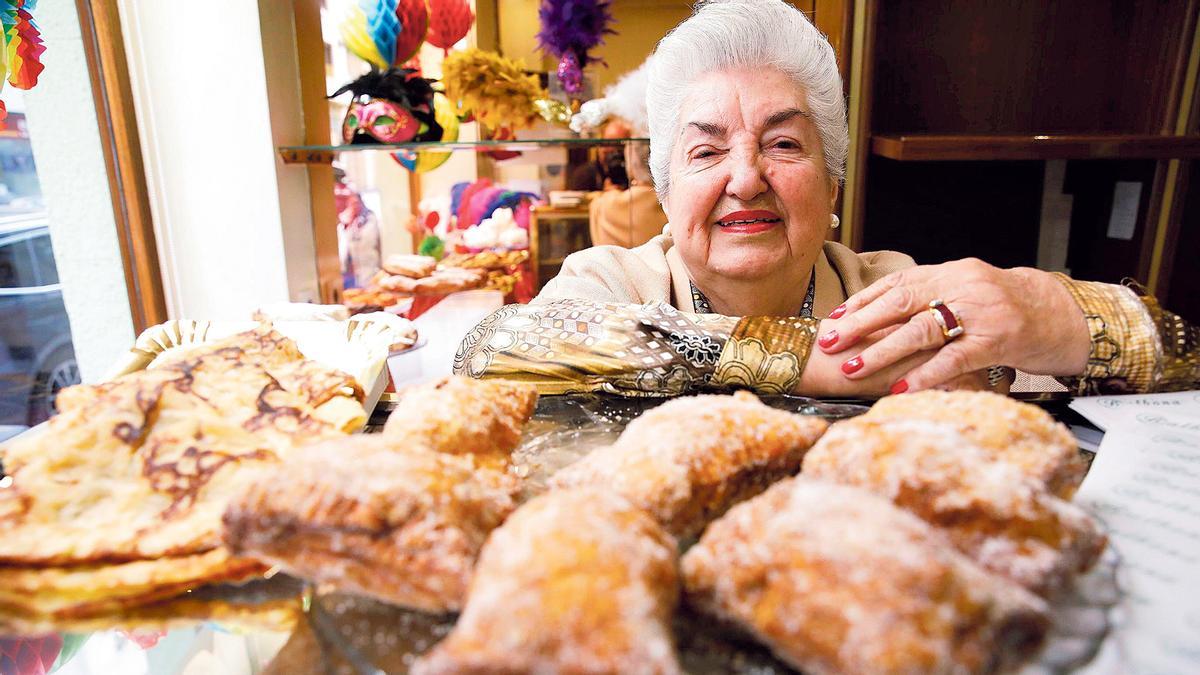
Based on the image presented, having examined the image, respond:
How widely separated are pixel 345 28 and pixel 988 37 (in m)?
1.82

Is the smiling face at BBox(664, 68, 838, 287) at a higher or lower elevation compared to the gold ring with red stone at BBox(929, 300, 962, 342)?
higher

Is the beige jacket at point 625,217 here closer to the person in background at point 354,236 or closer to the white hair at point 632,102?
the white hair at point 632,102

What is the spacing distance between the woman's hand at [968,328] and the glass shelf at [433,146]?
1010mm

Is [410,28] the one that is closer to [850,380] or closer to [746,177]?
[746,177]

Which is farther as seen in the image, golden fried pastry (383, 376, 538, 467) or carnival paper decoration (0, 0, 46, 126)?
carnival paper decoration (0, 0, 46, 126)

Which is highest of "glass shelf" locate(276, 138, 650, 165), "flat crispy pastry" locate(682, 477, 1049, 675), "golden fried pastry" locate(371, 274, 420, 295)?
"glass shelf" locate(276, 138, 650, 165)

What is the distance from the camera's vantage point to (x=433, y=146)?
182 centimetres

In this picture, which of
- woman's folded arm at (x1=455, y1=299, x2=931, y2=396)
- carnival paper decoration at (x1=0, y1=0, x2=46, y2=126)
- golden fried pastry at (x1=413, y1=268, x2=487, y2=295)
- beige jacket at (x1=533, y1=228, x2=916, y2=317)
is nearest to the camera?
woman's folded arm at (x1=455, y1=299, x2=931, y2=396)

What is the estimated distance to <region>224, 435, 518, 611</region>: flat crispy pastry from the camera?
47cm

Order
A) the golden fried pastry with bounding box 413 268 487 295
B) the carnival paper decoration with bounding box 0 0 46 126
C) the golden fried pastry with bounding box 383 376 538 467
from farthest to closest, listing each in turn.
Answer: the golden fried pastry with bounding box 413 268 487 295, the carnival paper decoration with bounding box 0 0 46 126, the golden fried pastry with bounding box 383 376 538 467

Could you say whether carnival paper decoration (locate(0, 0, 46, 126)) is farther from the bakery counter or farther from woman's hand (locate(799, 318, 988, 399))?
woman's hand (locate(799, 318, 988, 399))

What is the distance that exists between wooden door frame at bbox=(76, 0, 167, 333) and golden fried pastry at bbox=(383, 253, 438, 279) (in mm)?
551

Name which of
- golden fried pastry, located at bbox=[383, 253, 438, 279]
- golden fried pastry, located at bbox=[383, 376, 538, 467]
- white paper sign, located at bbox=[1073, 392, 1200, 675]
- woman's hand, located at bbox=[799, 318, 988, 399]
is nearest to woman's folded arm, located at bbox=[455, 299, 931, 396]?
woman's hand, located at bbox=[799, 318, 988, 399]

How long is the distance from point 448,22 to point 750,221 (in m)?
1.07
